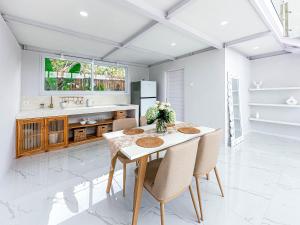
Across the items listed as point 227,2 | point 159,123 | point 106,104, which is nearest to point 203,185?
point 159,123

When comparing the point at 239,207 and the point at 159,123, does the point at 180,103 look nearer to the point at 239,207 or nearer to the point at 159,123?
the point at 159,123

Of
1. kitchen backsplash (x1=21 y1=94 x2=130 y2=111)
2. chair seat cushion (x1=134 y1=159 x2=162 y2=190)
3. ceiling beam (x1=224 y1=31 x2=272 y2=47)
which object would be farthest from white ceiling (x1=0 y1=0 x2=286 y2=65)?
chair seat cushion (x1=134 y1=159 x2=162 y2=190)

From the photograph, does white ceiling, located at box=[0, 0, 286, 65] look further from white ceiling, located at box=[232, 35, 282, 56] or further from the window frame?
the window frame

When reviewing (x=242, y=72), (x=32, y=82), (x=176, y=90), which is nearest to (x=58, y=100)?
(x=32, y=82)

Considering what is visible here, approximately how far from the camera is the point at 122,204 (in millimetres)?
1818

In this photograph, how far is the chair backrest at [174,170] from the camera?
1286mm

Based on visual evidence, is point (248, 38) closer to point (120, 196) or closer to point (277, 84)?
point (277, 84)

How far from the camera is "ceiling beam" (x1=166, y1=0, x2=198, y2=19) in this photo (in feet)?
6.53

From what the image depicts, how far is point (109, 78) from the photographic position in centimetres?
506

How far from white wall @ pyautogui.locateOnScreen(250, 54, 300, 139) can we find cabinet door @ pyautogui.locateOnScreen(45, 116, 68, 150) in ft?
18.5

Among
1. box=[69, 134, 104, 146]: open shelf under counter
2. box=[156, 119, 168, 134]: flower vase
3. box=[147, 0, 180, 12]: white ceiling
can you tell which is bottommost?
box=[69, 134, 104, 146]: open shelf under counter

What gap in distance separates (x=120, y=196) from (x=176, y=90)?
390 centimetres

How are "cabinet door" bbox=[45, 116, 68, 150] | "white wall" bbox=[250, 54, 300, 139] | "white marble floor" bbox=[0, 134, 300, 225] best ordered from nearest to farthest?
"white marble floor" bbox=[0, 134, 300, 225] → "cabinet door" bbox=[45, 116, 68, 150] → "white wall" bbox=[250, 54, 300, 139]

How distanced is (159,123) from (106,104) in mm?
3248
